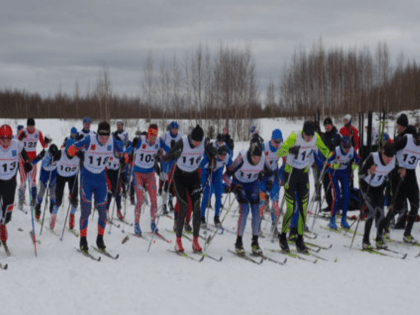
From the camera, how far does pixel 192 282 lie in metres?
5.56

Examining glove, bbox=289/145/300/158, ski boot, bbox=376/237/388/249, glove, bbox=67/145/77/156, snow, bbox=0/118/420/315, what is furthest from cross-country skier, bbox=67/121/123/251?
ski boot, bbox=376/237/388/249

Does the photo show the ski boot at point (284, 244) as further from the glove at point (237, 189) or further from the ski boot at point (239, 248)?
the glove at point (237, 189)

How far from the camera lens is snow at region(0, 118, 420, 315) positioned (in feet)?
15.5

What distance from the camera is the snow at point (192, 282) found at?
473cm

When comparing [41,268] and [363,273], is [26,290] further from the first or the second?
[363,273]

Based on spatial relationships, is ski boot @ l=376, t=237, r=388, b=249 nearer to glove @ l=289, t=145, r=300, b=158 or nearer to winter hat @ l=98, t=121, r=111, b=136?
glove @ l=289, t=145, r=300, b=158

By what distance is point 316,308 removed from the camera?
4.79 metres

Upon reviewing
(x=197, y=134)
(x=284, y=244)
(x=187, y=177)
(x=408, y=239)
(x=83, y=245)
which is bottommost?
(x=408, y=239)

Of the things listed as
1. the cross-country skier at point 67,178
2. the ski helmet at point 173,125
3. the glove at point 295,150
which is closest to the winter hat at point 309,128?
the glove at point 295,150

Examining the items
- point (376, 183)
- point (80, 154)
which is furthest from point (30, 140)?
point (376, 183)

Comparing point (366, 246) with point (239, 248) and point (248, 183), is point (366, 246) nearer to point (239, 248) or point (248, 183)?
point (239, 248)

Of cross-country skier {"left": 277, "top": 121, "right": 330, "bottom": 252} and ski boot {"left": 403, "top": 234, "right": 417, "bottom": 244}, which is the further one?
ski boot {"left": 403, "top": 234, "right": 417, "bottom": 244}

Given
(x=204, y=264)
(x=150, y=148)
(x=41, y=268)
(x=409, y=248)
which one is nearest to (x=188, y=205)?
(x=204, y=264)

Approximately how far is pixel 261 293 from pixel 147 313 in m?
1.51
